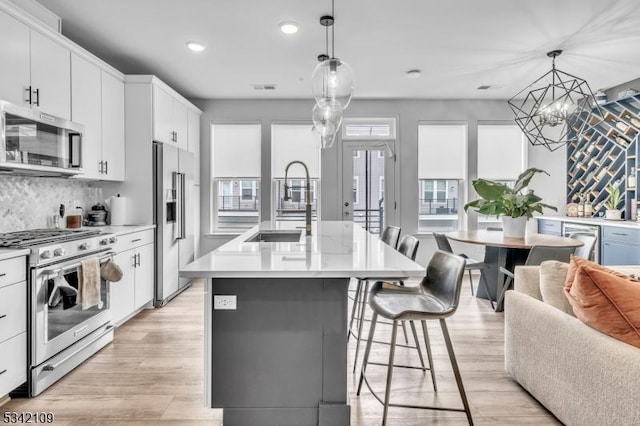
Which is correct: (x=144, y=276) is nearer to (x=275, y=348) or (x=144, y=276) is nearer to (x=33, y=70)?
(x=33, y=70)

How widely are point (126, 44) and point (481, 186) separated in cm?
411

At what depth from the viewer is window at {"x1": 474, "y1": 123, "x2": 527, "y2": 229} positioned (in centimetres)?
630

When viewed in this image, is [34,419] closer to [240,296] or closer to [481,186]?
[240,296]

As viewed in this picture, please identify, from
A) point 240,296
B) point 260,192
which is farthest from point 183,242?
point 240,296

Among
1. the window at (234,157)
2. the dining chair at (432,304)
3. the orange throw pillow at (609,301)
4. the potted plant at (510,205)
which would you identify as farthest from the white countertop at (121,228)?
the potted plant at (510,205)

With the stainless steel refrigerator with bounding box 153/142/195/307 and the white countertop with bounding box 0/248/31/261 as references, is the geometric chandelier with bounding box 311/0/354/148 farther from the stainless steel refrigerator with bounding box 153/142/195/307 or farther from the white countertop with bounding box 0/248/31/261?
the stainless steel refrigerator with bounding box 153/142/195/307

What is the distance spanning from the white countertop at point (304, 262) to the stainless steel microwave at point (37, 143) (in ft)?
5.15

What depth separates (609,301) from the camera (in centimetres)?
168

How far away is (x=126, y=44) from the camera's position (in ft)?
12.9

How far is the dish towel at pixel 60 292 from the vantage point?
2.54 metres

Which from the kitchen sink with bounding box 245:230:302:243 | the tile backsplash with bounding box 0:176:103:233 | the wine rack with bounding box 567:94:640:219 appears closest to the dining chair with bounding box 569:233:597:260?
the wine rack with bounding box 567:94:640:219

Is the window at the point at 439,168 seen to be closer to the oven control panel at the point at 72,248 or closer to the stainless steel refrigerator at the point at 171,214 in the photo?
the stainless steel refrigerator at the point at 171,214

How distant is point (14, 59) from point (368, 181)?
15.3 ft

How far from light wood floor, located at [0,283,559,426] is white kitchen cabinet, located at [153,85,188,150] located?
2.27 m
